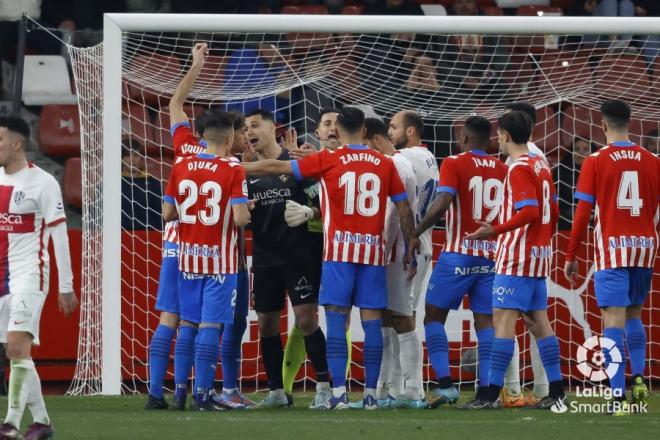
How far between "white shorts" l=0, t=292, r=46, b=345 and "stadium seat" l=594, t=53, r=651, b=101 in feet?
21.7

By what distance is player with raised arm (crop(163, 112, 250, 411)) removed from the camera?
29.5 feet

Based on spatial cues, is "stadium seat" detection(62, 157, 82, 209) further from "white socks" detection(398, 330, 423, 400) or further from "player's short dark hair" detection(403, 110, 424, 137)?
"white socks" detection(398, 330, 423, 400)

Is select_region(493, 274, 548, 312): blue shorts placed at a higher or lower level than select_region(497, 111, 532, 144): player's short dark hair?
lower

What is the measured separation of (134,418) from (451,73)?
5.38 meters

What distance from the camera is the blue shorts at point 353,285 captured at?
9.18 m

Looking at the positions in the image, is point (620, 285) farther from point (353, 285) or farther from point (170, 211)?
point (170, 211)

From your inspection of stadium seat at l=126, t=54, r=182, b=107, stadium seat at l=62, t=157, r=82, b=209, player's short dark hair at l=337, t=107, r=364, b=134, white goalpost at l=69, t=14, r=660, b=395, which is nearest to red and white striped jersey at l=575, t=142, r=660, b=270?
player's short dark hair at l=337, t=107, r=364, b=134

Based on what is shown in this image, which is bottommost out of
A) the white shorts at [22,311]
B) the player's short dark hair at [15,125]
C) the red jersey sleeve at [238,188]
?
the white shorts at [22,311]

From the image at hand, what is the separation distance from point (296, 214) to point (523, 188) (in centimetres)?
163

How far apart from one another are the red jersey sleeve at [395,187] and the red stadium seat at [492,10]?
6.63m

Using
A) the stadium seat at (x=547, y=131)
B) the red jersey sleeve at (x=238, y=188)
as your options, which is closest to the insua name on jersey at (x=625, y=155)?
the red jersey sleeve at (x=238, y=188)

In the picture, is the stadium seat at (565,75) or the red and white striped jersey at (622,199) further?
the stadium seat at (565,75)

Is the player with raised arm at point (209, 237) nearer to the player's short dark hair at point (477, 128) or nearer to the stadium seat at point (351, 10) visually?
the player's short dark hair at point (477, 128)

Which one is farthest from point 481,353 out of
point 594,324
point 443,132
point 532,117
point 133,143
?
point 133,143
